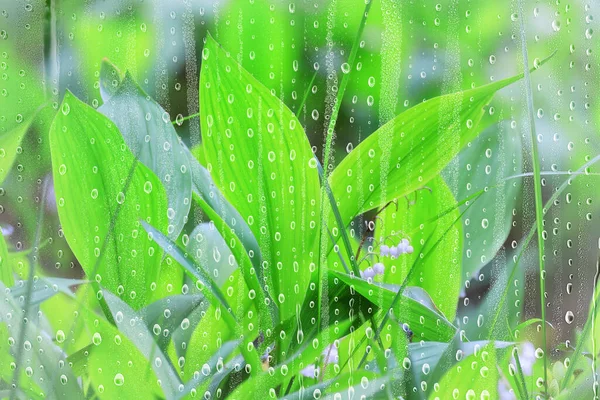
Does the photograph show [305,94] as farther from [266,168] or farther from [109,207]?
[109,207]

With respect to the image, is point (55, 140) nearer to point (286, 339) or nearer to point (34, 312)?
point (34, 312)

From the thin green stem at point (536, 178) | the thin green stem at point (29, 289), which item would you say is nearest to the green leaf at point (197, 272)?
the thin green stem at point (29, 289)

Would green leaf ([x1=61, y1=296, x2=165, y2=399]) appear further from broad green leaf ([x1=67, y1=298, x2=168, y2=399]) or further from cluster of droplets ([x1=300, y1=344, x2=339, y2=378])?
cluster of droplets ([x1=300, y1=344, x2=339, y2=378])

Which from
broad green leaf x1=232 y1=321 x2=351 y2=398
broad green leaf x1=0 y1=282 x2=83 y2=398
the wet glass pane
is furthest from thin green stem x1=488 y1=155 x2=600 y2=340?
broad green leaf x1=0 y1=282 x2=83 y2=398

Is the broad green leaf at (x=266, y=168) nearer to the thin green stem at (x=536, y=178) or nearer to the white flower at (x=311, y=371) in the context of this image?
the white flower at (x=311, y=371)

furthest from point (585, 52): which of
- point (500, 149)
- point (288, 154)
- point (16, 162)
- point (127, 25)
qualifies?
point (16, 162)

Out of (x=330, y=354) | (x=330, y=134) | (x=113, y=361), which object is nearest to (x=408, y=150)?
(x=330, y=134)
